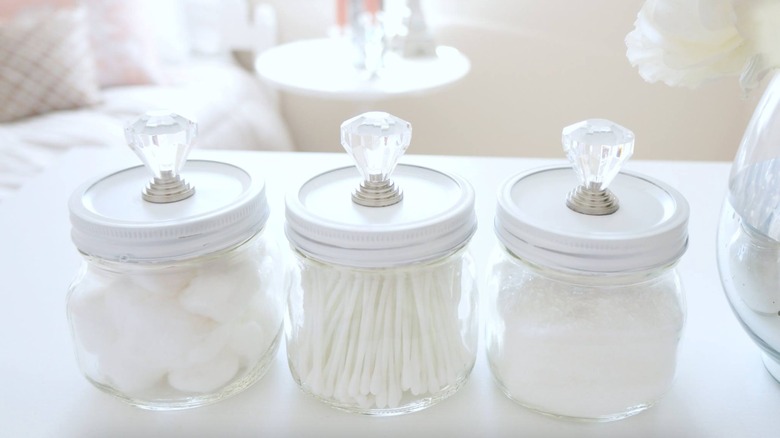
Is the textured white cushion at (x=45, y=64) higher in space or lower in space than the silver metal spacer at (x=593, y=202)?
lower

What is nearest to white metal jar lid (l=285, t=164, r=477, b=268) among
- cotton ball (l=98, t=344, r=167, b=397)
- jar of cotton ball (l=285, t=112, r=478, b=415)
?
jar of cotton ball (l=285, t=112, r=478, b=415)

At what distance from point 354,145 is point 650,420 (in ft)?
0.81

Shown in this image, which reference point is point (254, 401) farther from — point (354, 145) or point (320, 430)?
point (354, 145)

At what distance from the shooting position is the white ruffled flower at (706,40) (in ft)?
1.28

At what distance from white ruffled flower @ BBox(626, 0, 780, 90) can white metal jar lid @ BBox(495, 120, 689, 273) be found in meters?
0.05

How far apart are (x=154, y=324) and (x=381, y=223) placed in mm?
144

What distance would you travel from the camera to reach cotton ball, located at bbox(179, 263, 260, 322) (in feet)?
1.43

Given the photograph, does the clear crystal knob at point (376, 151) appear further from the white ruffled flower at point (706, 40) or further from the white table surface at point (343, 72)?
the white table surface at point (343, 72)

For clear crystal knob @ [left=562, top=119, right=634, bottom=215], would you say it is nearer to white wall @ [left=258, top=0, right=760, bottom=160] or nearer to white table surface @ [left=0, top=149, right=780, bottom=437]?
white table surface @ [left=0, top=149, right=780, bottom=437]

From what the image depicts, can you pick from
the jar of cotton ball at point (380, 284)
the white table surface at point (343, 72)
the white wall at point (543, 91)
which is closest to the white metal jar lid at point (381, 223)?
the jar of cotton ball at point (380, 284)

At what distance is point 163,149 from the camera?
1.51 ft

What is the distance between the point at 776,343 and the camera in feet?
1.51

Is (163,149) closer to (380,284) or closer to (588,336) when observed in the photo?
(380,284)

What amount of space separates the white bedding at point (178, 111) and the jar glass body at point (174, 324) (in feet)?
3.00
